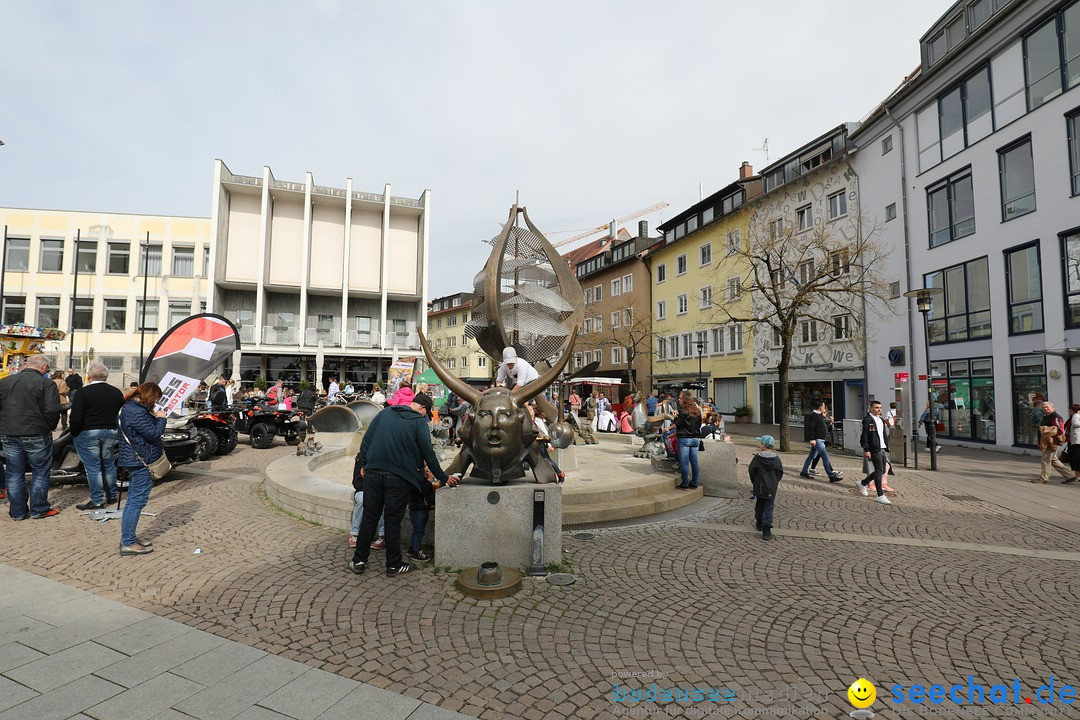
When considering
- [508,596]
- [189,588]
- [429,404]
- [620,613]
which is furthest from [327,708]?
[429,404]

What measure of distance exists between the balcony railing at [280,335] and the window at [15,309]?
16.1 metres

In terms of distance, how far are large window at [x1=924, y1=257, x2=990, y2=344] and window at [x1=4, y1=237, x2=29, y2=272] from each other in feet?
163

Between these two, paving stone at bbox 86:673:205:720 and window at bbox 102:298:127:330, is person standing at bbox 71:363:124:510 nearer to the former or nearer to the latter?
paving stone at bbox 86:673:205:720

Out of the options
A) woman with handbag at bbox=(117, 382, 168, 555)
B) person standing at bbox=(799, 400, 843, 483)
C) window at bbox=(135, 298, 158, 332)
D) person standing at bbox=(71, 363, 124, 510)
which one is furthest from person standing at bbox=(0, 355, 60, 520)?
window at bbox=(135, 298, 158, 332)

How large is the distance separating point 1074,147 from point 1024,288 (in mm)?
4212

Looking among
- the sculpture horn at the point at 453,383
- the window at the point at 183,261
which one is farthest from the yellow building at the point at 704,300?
the window at the point at 183,261

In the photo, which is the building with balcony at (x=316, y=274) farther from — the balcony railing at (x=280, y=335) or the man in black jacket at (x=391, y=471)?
the man in black jacket at (x=391, y=471)

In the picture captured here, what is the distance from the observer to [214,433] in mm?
11844

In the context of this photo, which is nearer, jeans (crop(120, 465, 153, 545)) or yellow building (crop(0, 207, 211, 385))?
jeans (crop(120, 465, 153, 545))

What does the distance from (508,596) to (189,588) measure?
274 centimetres

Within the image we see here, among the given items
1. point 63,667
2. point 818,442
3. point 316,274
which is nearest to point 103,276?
point 316,274

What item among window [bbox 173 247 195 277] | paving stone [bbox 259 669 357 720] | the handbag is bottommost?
paving stone [bbox 259 669 357 720]

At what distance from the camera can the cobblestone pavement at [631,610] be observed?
3.07 m

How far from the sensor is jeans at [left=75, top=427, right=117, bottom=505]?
656cm
